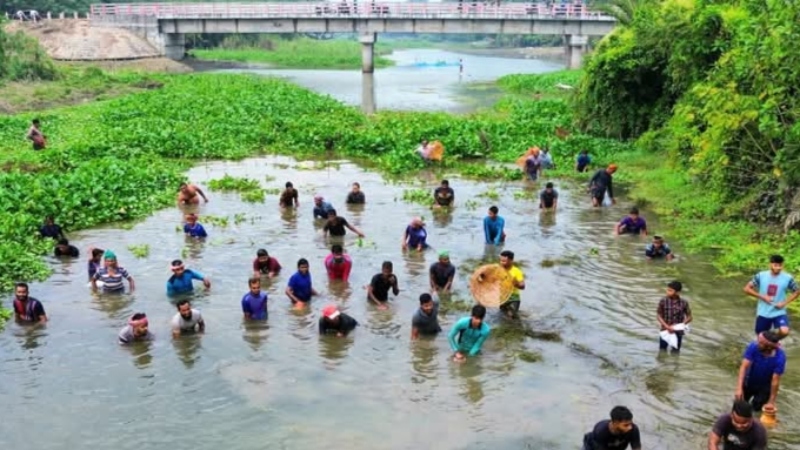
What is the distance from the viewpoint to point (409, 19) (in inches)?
2490

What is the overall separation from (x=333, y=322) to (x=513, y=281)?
3.03 meters

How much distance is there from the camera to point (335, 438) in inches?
367

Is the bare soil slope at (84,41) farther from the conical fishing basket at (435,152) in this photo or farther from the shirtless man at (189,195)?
the shirtless man at (189,195)

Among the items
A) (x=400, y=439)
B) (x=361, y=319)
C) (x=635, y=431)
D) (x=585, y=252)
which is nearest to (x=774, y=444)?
(x=635, y=431)

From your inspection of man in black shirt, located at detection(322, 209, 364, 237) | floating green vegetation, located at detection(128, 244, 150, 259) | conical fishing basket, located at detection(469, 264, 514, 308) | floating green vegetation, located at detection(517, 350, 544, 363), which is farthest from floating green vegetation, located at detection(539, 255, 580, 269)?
floating green vegetation, located at detection(128, 244, 150, 259)

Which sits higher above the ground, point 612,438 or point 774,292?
point 774,292

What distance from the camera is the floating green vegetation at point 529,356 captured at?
11.5 m

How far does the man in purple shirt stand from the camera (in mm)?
17828

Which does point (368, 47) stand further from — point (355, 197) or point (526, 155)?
point (355, 197)

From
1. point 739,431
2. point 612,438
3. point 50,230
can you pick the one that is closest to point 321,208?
point 50,230

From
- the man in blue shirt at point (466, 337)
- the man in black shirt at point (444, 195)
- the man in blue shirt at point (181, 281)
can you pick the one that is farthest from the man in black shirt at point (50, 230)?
the man in blue shirt at point (466, 337)

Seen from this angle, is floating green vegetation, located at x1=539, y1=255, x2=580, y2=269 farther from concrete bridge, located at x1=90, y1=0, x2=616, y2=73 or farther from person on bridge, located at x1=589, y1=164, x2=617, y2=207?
concrete bridge, located at x1=90, y1=0, x2=616, y2=73

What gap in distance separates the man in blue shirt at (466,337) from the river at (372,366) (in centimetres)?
23

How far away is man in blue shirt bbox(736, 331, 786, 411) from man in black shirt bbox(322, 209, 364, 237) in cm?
1002
